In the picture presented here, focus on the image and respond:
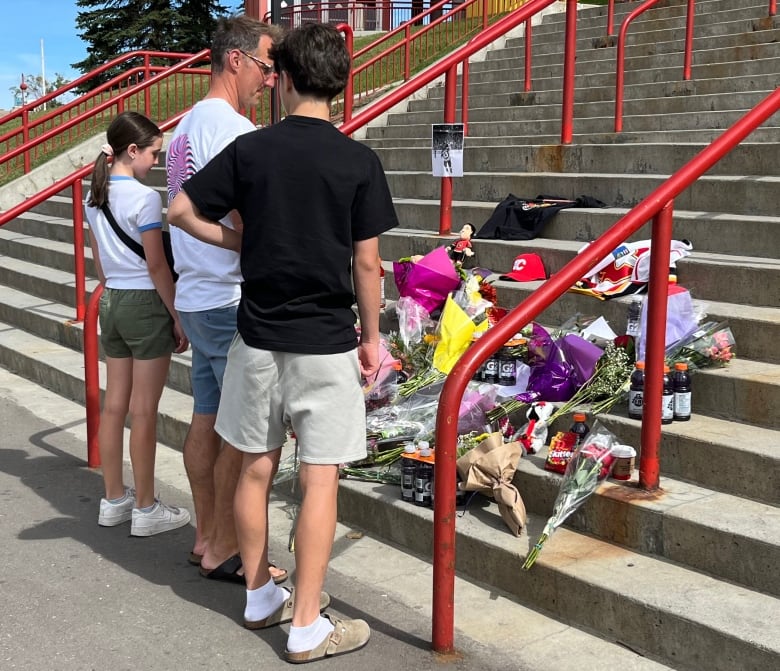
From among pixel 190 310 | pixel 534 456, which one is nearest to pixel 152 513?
pixel 190 310

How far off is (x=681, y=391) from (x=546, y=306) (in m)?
1.05

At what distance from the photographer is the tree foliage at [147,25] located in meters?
30.4

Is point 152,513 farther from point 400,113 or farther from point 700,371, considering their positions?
point 400,113

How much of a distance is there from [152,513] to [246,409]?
134 cm

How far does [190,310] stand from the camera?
11.5 ft

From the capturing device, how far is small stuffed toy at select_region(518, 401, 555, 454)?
13.4 feet

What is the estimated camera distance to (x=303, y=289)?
2.92m

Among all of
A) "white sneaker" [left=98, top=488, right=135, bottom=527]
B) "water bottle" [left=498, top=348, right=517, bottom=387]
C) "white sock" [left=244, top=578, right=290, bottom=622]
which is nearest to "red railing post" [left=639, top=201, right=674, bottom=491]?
"water bottle" [left=498, top=348, right=517, bottom=387]

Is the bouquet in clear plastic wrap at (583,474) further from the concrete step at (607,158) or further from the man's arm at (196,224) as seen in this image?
the concrete step at (607,158)

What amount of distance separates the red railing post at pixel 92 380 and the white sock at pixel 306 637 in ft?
7.45

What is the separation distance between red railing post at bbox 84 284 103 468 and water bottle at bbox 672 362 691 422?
8.88 ft

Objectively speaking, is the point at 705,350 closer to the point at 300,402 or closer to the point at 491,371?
the point at 491,371

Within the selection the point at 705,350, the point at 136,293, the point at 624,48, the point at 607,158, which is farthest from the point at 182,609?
the point at 624,48

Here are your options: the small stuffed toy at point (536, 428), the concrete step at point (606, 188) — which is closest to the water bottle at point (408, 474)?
the small stuffed toy at point (536, 428)
